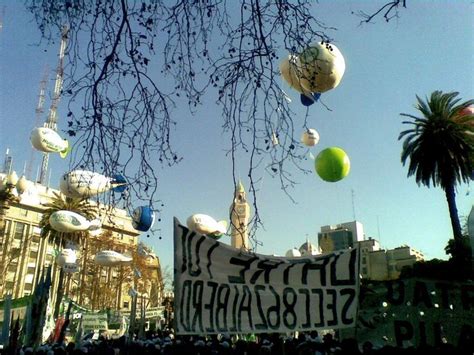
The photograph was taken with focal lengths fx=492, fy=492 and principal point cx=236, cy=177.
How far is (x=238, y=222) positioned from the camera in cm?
436

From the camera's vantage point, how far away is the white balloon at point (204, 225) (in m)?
22.4

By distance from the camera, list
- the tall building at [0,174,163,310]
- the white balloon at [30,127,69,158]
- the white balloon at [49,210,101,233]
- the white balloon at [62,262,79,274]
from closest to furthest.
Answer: the white balloon at [30,127,69,158], the white balloon at [49,210,101,233], the white balloon at [62,262,79,274], the tall building at [0,174,163,310]

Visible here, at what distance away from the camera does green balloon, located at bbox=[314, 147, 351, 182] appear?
1279cm

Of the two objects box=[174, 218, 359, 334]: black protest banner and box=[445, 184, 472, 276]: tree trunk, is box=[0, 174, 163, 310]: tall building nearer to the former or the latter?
box=[445, 184, 472, 276]: tree trunk

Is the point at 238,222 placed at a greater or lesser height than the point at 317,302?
greater

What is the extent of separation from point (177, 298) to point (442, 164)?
862 inches

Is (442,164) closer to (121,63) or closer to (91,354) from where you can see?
(91,354)

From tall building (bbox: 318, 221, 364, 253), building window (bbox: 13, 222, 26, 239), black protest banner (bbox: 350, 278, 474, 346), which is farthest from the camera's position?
tall building (bbox: 318, 221, 364, 253)

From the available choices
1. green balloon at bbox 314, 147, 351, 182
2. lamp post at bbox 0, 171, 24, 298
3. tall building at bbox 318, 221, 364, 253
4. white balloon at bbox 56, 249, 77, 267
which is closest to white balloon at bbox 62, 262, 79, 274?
white balloon at bbox 56, 249, 77, 267

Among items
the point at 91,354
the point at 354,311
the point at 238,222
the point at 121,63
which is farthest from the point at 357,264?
the point at 91,354

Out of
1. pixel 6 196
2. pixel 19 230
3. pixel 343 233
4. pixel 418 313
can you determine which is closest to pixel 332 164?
pixel 418 313

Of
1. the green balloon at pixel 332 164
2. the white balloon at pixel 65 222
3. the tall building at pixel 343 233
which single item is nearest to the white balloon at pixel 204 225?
the white balloon at pixel 65 222

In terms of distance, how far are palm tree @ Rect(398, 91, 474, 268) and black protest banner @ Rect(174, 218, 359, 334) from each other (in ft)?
63.7

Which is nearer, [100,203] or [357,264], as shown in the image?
[100,203]
